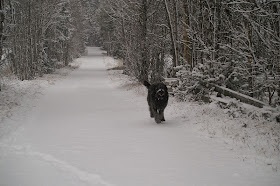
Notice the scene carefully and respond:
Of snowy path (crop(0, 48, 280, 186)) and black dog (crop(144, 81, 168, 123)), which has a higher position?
black dog (crop(144, 81, 168, 123))

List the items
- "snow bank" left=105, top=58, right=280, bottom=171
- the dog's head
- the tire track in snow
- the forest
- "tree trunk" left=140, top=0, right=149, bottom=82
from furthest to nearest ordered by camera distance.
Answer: "tree trunk" left=140, top=0, right=149, bottom=82, the dog's head, the forest, "snow bank" left=105, top=58, right=280, bottom=171, the tire track in snow

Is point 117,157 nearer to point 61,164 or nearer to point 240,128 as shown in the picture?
point 61,164

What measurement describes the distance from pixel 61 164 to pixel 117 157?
3.90ft

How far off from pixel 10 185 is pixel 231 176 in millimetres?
3841

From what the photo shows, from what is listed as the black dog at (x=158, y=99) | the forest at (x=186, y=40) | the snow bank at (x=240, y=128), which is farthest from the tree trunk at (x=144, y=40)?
the black dog at (x=158, y=99)

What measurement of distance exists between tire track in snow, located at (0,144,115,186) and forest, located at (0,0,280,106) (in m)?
4.91

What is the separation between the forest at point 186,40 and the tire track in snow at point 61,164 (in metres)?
4.91

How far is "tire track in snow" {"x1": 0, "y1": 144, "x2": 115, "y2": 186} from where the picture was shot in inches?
189

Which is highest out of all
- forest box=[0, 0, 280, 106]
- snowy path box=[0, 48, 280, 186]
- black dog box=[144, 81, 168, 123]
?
forest box=[0, 0, 280, 106]

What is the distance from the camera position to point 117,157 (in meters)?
6.01

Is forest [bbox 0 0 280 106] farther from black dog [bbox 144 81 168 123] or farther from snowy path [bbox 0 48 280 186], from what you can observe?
snowy path [bbox 0 48 280 186]

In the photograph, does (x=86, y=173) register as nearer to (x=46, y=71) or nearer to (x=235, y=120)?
(x=235, y=120)

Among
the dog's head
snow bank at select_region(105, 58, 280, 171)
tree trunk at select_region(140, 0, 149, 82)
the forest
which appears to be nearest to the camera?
snow bank at select_region(105, 58, 280, 171)

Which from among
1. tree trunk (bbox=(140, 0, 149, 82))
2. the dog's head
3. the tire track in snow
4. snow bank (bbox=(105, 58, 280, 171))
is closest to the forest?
tree trunk (bbox=(140, 0, 149, 82))
